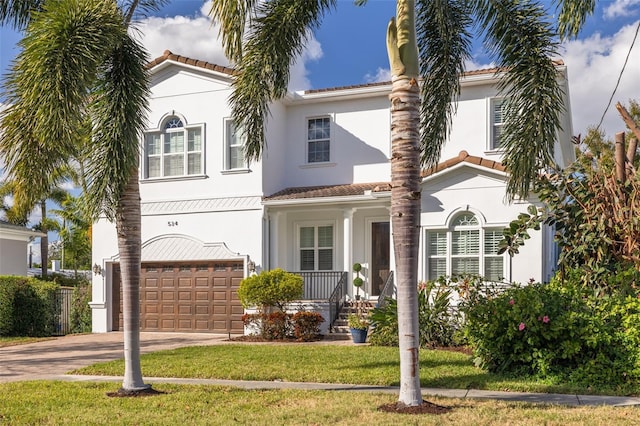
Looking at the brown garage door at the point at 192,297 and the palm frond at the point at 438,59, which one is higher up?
the palm frond at the point at 438,59

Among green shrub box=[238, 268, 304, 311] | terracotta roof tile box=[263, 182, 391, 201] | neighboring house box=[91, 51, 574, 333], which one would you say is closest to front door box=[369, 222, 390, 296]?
neighboring house box=[91, 51, 574, 333]

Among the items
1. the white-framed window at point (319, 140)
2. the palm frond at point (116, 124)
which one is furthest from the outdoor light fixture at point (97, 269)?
the palm frond at point (116, 124)

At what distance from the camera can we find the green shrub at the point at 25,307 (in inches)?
829

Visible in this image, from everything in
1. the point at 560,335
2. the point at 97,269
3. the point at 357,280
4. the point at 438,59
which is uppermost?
the point at 438,59

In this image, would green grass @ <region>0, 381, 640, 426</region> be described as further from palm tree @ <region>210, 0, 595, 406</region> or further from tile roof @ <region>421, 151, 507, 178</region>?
tile roof @ <region>421, 151, 507, 178</region>

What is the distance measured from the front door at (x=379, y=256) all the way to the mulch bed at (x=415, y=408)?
11071 millimetres

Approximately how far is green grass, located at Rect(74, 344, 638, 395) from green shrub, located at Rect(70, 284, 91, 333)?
8.16 metres

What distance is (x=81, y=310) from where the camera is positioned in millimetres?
22266

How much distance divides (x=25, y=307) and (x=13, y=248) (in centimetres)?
659

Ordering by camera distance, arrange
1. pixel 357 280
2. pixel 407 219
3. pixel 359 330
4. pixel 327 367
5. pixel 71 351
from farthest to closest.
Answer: pixel 357 280 < pixel 71 351 < pixel 359 330 < pixel 327 367 < pixel 407 219

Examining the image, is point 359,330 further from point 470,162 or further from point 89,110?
point 89,110

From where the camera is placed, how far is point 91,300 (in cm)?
2200

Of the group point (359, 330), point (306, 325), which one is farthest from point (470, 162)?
point (306, 325)

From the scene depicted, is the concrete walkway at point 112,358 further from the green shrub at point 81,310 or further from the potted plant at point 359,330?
the green shrub at point 81,310
